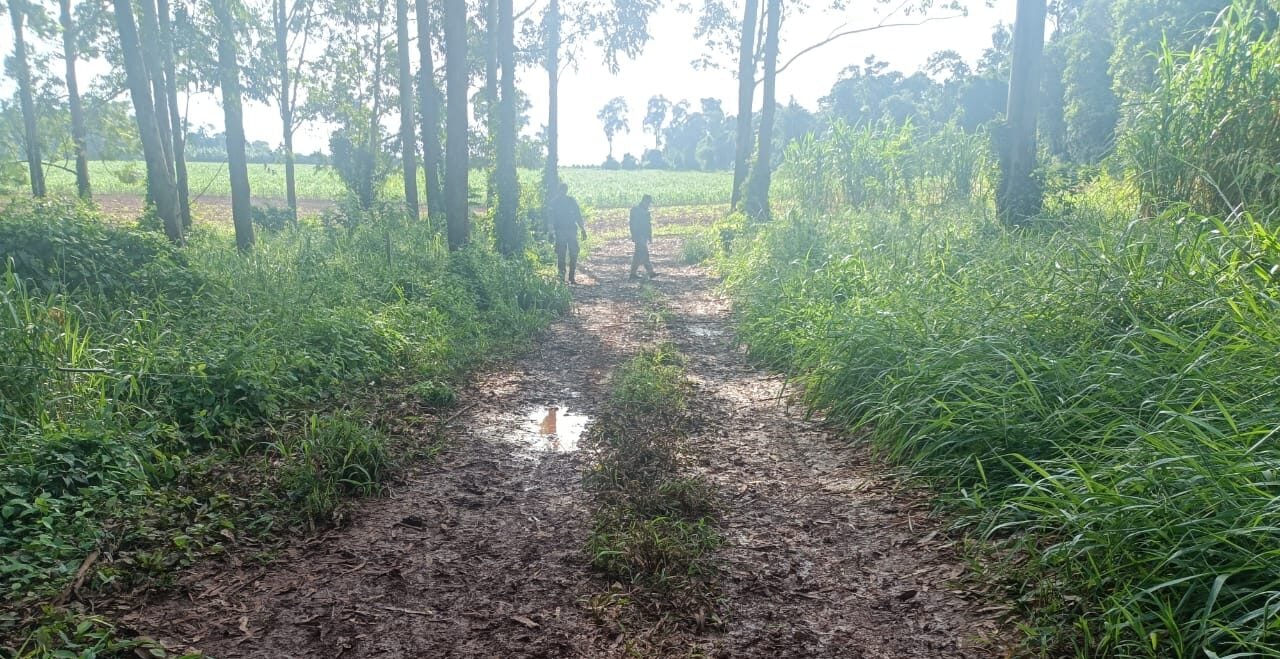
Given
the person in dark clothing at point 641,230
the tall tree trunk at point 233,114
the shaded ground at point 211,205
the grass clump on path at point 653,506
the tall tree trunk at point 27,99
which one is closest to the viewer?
the grass clump on path at point 653,506

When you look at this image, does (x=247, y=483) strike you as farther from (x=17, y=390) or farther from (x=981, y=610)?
(x=981, y=610)

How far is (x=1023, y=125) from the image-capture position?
932 centimetres

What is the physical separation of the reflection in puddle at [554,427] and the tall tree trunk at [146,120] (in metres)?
7.47

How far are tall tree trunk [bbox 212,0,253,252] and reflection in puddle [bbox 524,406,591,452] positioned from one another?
10.0 meters

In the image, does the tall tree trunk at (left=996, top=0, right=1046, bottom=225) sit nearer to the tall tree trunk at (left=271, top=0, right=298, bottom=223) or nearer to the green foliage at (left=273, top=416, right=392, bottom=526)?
the green foliage at (left=273, top=416, right=392, bottom=526)

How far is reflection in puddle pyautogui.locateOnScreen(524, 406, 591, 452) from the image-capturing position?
5.20 metres

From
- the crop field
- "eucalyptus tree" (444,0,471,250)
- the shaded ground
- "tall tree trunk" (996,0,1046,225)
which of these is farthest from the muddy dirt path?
the crop field

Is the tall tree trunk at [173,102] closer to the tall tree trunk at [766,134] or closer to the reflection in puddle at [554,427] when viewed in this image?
the reflection in puddle at [554,427]

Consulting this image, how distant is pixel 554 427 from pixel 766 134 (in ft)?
47.4

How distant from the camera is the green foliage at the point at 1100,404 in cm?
242

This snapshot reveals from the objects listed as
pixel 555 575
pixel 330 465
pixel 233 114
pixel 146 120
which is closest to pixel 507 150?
pixel 233 114

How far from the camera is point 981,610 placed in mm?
2838

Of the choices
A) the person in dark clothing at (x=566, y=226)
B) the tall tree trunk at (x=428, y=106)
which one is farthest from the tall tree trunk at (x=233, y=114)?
the person in dark clothing at (x=566, y=226)

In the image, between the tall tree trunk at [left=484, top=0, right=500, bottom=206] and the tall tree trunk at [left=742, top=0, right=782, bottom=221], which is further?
the tall tree trunk at [left=742, top=0, right=782, bottom=221]
